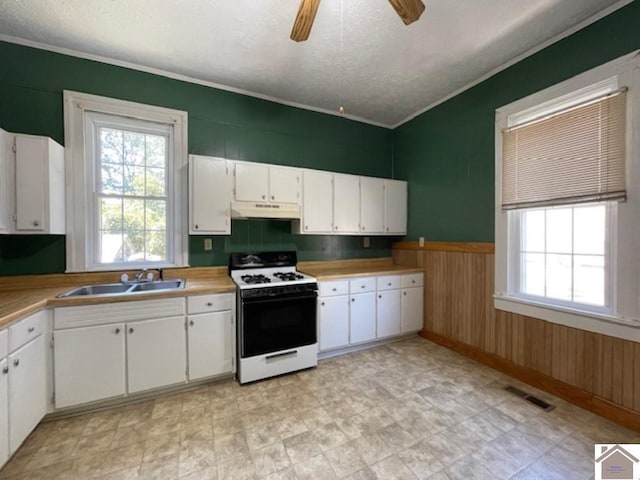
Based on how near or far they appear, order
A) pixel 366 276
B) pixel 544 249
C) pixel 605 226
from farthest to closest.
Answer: pixel 366 276 < pixel 544 249 < pixel 605 226

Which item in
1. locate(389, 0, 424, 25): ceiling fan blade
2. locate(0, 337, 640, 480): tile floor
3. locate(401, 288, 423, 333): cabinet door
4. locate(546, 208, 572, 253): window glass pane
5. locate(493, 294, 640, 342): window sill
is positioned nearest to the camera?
locate(389, 0, 424, 25): ceiling fan blade

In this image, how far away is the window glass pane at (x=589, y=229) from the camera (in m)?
2.05

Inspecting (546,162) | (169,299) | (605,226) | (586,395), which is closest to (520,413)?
(586,395)

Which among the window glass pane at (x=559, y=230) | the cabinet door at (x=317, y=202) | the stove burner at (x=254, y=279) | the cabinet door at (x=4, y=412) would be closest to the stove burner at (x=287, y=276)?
the stove burner at (x=254, y=279)

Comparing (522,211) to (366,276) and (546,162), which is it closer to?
(546,162)

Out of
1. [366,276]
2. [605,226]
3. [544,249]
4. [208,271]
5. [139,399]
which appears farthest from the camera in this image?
[366,276]

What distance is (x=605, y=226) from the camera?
2.02 meters

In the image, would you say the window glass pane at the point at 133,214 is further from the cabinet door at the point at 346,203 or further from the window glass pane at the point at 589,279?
the window glass pane at the point at 589,279

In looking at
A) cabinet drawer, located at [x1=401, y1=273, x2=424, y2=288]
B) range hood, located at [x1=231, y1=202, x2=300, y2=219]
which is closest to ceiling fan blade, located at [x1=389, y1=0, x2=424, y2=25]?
range hood, located at [x1=231, y1=202, x2=300, y2=219]

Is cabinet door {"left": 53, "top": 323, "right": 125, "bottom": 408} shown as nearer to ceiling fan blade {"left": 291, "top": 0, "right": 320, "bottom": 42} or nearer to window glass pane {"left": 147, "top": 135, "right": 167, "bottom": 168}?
window glass pane {"left": 147, "top": 135, "right": 167, "bottom": 168}

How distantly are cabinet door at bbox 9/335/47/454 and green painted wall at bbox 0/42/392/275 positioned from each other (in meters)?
0.91

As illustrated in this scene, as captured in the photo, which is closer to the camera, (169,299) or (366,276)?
(169,299)

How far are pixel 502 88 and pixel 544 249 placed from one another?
161 cm

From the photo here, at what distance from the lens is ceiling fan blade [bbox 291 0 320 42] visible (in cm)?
151
